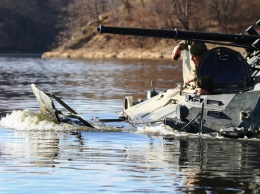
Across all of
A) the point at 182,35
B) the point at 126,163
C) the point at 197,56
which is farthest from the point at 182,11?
the point at 126,163

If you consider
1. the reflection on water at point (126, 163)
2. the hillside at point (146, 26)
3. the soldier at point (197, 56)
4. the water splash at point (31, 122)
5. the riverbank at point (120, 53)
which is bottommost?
the reflection on water at point (126, 163)

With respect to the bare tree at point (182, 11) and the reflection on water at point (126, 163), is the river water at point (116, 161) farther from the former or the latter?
the bare tree at point (182, 11)

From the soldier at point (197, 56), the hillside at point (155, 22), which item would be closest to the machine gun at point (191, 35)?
the soldier at point (197, 56)

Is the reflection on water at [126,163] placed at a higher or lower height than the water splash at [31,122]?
lower

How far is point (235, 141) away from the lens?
24062 mm

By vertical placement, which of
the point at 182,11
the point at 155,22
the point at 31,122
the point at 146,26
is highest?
the point at 182,11

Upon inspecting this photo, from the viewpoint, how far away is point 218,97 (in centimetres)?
2480

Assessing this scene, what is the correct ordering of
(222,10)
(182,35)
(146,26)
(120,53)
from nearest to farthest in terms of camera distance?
(182,35), (120,53), (222,10), (146,26)

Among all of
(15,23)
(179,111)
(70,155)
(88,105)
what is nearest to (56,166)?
(70,155)

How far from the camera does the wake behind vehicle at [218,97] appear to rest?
24156 millimetres

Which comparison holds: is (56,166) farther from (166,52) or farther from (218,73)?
(166,52)

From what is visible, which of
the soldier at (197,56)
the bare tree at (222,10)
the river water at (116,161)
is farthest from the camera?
the bare tree at (222,10)

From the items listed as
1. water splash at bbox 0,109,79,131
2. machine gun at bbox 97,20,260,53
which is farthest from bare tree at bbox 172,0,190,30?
machine gun at bbox 97,20,260,53

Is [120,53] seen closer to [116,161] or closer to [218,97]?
[218,97]
